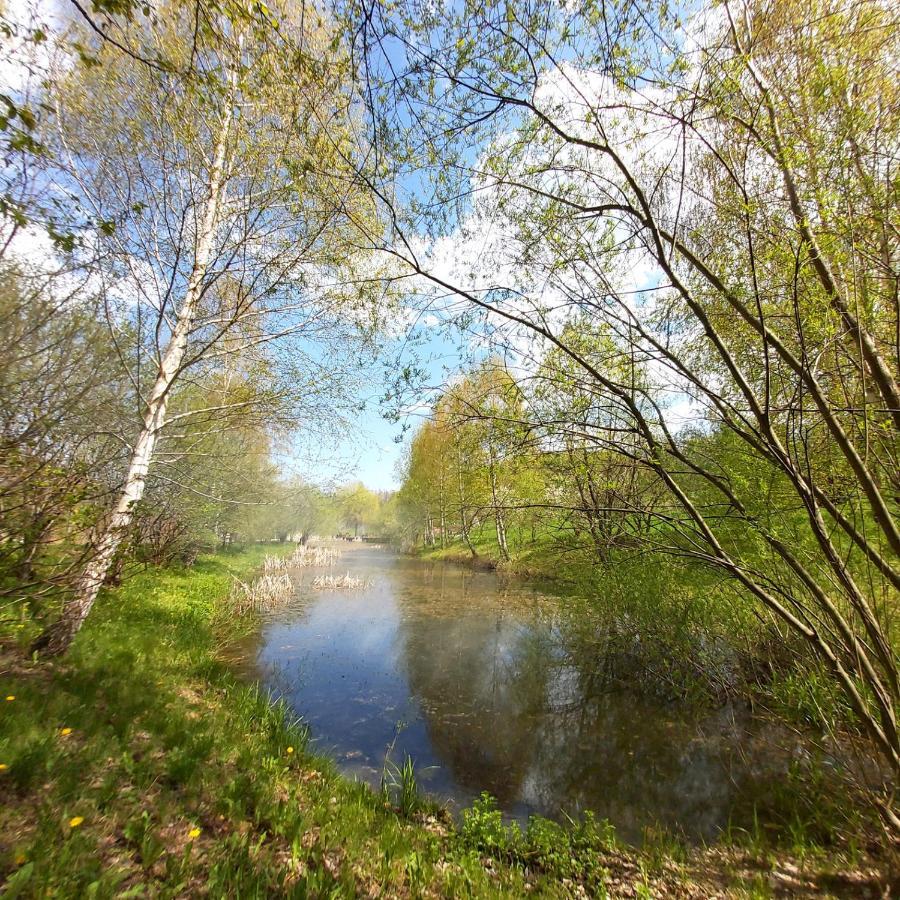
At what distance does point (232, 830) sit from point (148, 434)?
15.6ft

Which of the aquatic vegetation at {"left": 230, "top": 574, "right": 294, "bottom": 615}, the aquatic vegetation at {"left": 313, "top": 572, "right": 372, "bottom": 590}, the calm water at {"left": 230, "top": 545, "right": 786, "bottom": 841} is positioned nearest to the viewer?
the calm water at {"left": 230, "top": 545, "right": 786, "bottom": 841}

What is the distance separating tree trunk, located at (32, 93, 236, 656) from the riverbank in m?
0.34

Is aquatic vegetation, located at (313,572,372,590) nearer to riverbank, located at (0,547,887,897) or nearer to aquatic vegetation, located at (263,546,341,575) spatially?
aquatic vegetation, located at (263,546,341,575)

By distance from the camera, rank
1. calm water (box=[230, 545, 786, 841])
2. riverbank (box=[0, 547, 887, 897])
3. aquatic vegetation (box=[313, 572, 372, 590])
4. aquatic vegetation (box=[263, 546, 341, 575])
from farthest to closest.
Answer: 1. aquatic vegetation (box=[263, 546, 341, 575])
2. aquatic vegetation (box=[313, 572, 372, 590])
3. calm water (box=[230, 545, 786, 841])
4. riverbank (box=[0, 547, 887, 897])

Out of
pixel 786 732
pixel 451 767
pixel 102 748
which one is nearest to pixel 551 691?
pixel 451 767

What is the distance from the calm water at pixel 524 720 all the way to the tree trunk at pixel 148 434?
3.32m

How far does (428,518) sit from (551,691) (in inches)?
1032

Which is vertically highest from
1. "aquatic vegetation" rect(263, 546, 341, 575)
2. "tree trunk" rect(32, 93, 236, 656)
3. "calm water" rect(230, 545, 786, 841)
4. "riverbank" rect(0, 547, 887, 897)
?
"tree trunk" rect(32, 93, 236, 656)

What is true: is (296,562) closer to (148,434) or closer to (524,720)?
(148,434)

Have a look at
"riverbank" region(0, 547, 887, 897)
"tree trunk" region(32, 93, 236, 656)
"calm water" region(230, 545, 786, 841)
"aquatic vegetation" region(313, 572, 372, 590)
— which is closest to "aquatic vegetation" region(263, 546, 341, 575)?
"aquatic vegetation" region(313, 572, 372, 590)

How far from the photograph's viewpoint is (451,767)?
4.93m

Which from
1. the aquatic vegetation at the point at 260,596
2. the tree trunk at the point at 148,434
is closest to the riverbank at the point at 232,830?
the tree trunk at the point at 148,434

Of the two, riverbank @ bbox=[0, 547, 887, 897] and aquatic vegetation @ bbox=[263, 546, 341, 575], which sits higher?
riverbank @ bbox=[0, 547, 887, 897]

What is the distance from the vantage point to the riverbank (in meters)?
2.38
